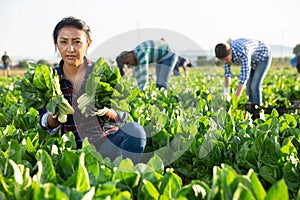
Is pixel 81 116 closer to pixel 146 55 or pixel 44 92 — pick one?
pixel 44 92

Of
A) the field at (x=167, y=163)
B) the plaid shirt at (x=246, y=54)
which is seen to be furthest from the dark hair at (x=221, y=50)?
the field at (x=167, y=163)

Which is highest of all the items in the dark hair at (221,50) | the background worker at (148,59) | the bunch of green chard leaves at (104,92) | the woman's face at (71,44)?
the woman's face at (71,44)

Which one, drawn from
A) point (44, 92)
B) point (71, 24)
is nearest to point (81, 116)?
point (44, 92)

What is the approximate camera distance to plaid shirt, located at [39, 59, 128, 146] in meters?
2.87

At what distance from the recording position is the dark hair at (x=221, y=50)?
18.1 ft

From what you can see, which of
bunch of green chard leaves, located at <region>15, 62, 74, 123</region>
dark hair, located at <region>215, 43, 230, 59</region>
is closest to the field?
bunch of green chard leaves, located at <region>15, 62, 74, 123</region>

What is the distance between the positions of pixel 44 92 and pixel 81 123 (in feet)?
1.76

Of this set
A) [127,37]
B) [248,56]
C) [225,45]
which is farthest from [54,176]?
[248,56]

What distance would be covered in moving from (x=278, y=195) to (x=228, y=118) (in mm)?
2006

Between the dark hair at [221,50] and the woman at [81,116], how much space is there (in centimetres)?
291

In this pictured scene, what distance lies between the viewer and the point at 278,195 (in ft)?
4.90

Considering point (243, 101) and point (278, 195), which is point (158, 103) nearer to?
point (243, 101)

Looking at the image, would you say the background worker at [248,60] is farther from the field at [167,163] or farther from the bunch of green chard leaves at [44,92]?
the bunch of green chard leaves at [44,92]

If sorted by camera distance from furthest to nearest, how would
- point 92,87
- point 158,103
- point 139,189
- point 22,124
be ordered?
point 158,103, point 22,124, point 92,87, point 139,189
